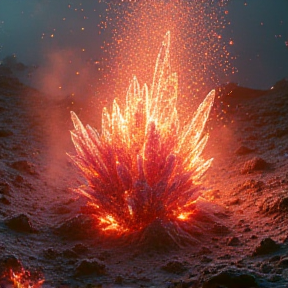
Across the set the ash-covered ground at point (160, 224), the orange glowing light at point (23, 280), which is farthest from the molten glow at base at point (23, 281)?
the ash-covered ground at point (160, 224)

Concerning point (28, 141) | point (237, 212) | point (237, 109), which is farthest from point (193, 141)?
point (237, 109)

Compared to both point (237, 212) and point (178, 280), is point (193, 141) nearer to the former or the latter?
point (237, 212)

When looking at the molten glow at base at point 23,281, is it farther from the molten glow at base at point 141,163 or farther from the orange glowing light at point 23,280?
the molten glow at base at point 141,163

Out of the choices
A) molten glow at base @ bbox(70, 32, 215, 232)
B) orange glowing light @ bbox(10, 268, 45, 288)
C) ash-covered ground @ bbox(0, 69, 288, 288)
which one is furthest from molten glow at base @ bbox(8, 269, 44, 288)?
molten glow at base @ bbox(70, 32, 215, 232)

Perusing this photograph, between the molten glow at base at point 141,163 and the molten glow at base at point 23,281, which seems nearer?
the molten glow at base at point 23,281

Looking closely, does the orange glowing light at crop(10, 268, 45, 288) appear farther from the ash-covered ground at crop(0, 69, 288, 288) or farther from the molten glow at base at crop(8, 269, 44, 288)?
the ash-covered ground at crop(0, 69, 288, 288)

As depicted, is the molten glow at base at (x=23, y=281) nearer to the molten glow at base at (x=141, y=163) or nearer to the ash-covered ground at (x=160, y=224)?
the ash-covered ground at (x=160, y=224)
